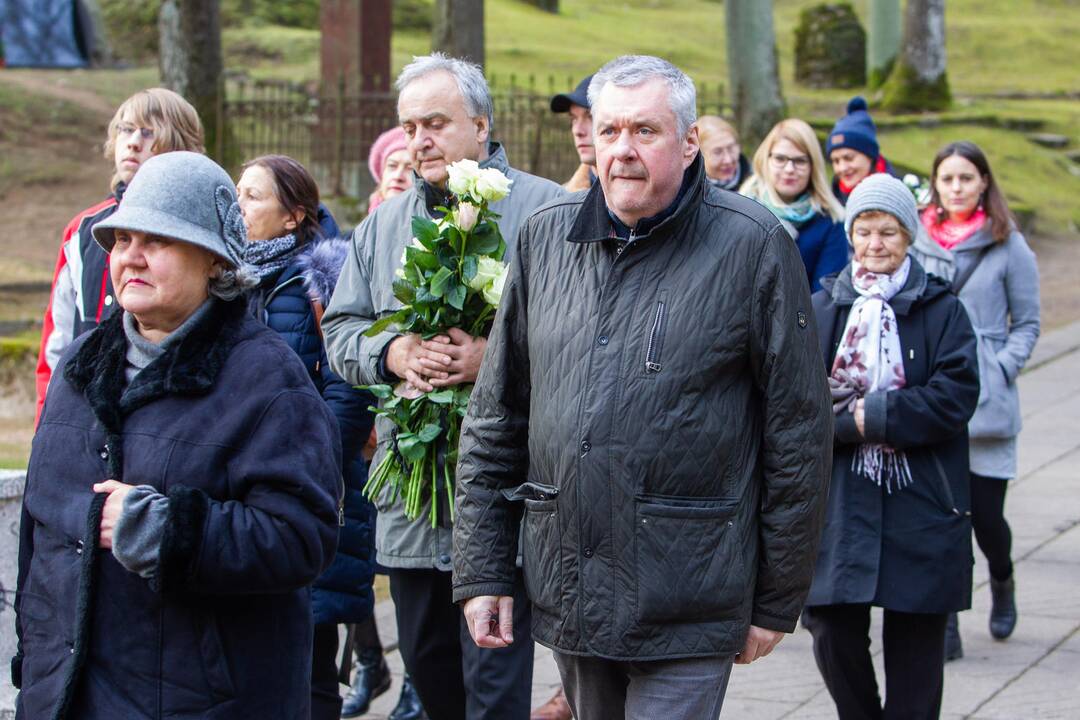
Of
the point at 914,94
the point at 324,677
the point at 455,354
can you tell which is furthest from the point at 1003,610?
the point at 914,94

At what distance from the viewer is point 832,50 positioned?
1264 inches

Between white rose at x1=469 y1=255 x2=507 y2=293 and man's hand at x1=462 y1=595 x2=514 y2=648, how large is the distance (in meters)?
1.00

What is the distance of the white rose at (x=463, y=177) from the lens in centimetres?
438

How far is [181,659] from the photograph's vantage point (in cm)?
320

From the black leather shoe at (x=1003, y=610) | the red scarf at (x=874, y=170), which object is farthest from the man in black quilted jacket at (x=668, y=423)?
the red scarf at (x=874, y=170)

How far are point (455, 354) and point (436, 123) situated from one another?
0.78 m

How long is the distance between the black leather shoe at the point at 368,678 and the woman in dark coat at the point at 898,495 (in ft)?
6.24

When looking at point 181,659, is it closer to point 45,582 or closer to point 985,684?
point 45,582

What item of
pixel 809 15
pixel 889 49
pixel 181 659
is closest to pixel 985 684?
pixel 181 659

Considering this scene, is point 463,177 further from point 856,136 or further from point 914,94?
point 914,94

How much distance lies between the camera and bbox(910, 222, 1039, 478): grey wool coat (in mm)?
6438

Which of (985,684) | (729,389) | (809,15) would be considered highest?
(809,15)

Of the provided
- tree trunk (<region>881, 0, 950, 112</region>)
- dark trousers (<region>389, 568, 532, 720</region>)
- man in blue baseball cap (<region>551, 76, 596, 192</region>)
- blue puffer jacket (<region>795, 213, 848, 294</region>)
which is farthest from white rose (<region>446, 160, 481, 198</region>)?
tree trunk (<region>881, 0, 950, 112</region>)

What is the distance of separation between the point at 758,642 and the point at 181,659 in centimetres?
129
